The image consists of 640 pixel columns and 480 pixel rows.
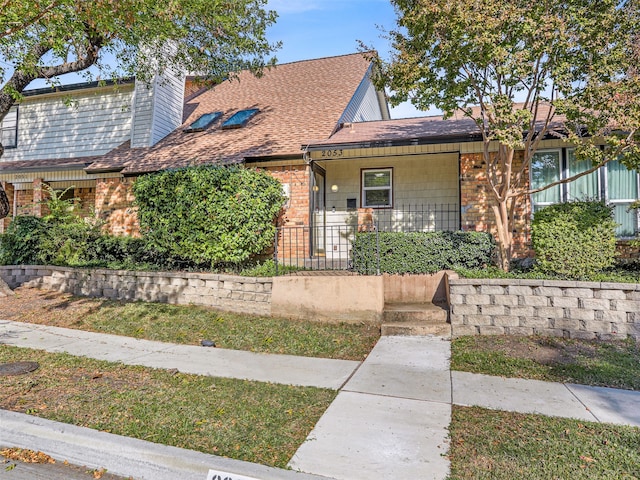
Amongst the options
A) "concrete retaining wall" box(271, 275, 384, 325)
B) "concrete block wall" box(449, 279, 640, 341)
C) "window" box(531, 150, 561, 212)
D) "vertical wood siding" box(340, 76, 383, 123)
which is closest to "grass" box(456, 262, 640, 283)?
"concrete block wall" box(449, 279, 640, 341)

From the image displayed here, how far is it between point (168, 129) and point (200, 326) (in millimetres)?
8802

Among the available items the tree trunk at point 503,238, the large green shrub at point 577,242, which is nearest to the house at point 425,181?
the tree trunk at point 503,238

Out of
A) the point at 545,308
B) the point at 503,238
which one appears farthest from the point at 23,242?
the point at 545,308

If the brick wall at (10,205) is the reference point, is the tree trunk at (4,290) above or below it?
below

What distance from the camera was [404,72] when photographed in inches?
245

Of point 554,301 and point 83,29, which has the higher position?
point 83,29

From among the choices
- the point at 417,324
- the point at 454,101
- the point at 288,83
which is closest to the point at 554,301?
the point at 417,324

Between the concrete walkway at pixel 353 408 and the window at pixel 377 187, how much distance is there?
17.2ft

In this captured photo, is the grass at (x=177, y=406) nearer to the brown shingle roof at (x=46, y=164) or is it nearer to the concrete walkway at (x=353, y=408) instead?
the concrete walkway at (x=353, y=408)

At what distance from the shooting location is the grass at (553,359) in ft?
14.7

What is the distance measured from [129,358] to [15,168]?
11416mm

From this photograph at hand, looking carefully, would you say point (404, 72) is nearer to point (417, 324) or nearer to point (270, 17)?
point (417, 324)

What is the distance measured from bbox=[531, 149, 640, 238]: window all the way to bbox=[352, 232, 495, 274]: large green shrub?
2.43 metres

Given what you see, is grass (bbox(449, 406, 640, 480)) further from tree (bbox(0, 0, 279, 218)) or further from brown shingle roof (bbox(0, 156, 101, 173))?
brown shingle roof (bbox(0, 156, 101, 173))
